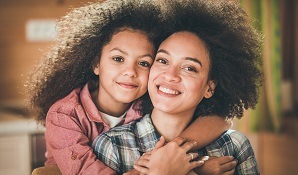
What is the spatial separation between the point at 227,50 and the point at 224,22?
6 centimetres

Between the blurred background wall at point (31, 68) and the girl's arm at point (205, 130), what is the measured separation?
26cm

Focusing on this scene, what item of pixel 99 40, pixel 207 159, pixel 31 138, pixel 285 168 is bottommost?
pixel 285 168

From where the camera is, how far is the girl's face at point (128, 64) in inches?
40.7

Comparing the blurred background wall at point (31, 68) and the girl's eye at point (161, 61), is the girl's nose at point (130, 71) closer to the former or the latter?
the girl's eye at point (161, 61)

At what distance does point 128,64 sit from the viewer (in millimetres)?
1034

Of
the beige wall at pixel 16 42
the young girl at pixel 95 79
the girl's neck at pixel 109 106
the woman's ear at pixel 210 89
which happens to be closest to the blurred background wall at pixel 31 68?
the beige wall at pixel 16 42

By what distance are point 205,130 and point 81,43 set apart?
1.18ft

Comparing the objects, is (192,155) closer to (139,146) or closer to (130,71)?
(139,146)

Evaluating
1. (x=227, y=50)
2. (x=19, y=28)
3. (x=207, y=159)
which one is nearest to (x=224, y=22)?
(x=227, y=50)

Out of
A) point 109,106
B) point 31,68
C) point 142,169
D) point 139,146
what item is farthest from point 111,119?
point 31,68

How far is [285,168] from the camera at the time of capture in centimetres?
299

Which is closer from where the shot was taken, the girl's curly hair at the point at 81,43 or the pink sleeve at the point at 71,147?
the pink sleeve at the point at 71,147

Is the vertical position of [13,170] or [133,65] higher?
[133,65]

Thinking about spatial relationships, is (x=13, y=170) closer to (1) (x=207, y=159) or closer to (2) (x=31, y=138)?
(2) (x=31, y=138)
